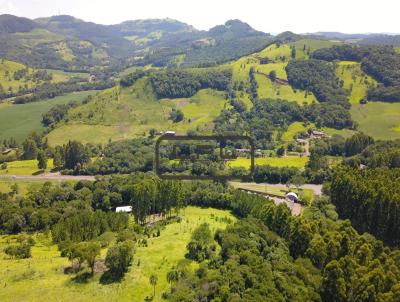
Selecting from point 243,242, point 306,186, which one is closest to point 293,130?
point 306,186

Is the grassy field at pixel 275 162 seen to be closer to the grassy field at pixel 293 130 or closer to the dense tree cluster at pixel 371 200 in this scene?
the grassy field at pixel 293 130

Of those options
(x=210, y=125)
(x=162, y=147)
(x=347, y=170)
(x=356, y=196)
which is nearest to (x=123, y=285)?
(x=356, y=196)

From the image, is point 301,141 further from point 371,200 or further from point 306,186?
point 371,200

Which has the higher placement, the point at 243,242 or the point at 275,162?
the point at 243,242

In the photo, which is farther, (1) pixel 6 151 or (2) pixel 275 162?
(1) pixel 6 151

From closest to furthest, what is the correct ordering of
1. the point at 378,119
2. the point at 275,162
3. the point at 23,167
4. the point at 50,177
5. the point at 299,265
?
the point at 299,265
the point at 50,177
the point at 23,167
the point at 275,162
the point at 378,119

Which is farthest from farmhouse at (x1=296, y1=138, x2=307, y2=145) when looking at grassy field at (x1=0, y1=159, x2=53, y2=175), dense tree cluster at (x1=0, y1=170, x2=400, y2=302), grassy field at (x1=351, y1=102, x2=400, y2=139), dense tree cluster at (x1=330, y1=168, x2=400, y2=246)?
grassy field at (x1=0, y1=159, x2=53, y2=175)
